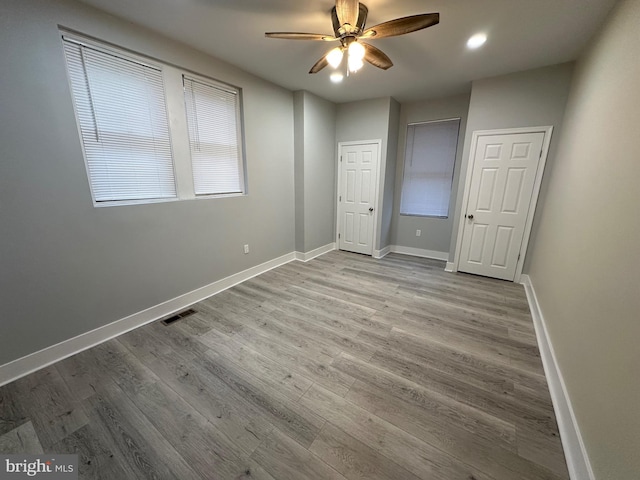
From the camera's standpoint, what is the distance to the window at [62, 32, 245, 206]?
77.9 inches

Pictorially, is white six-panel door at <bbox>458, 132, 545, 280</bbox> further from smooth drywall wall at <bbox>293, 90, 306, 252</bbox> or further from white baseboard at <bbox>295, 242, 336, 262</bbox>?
smooth drywall wall at <bbox>293, 90, 306, 252</bbox>

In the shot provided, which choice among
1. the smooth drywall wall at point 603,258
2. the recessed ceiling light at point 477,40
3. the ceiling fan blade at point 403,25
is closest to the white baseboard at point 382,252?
the smooth drywall wall at point 603,258

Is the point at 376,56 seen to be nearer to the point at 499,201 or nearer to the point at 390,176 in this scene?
the point at 390,176

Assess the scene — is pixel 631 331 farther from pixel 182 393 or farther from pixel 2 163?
pixel 2 163

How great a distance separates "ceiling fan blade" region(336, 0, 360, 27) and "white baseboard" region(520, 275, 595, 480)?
284cm

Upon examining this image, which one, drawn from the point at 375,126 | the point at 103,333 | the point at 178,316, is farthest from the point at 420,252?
the point at 103,333

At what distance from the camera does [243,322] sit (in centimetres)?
248

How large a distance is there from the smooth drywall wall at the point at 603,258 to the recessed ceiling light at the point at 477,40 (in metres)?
0.82

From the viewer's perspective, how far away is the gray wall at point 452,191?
12.8ft

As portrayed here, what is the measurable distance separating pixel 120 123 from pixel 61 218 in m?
0.94

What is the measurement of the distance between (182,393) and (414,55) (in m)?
3.70

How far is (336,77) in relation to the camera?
3.06 meters

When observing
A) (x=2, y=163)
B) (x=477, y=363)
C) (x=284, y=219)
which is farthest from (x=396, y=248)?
(x=2, y=163)

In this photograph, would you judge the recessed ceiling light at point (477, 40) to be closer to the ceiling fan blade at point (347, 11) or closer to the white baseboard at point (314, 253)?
the ceiling fan blade at point (347, 11)
